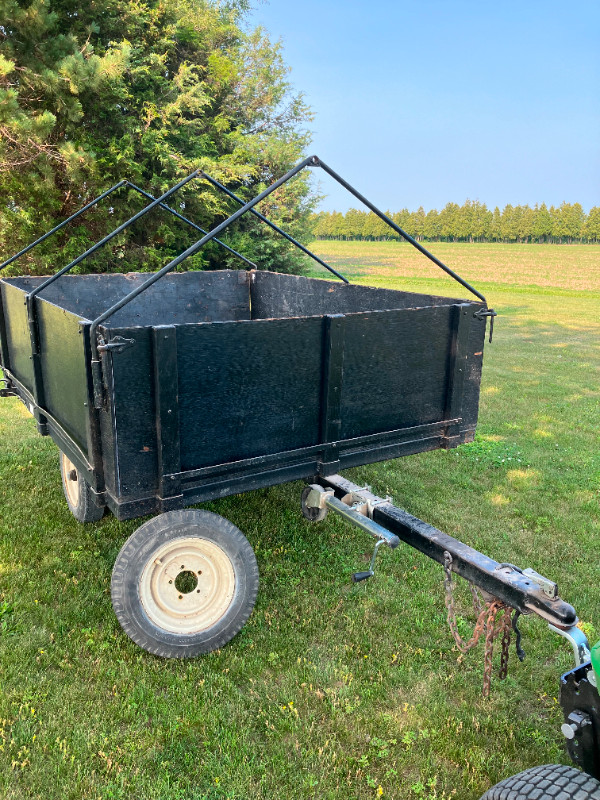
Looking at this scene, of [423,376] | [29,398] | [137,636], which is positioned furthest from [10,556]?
[423,376]

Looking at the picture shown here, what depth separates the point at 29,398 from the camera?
4.23 metres

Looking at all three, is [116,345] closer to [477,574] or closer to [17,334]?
[477,574]

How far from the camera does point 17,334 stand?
4375 mm

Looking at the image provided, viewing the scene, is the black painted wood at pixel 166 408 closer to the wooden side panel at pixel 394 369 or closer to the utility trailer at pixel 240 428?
the utility trailer at pixel 240 428

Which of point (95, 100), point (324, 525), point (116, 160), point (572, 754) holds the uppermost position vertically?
point (95, 100)

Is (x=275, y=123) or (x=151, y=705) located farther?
(x=275, y=123)

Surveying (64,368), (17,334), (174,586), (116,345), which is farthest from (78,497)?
(116,345)

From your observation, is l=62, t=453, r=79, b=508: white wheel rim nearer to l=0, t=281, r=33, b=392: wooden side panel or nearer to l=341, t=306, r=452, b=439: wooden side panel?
l=0, t=281, r=33, b=392: wooden side panel

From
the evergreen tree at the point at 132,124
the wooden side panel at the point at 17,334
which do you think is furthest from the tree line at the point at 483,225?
the wooden side panel at the point at 17,334

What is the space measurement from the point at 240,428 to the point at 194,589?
2.74 feet

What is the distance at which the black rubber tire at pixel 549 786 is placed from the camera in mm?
1829

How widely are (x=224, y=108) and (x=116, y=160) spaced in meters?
5.03

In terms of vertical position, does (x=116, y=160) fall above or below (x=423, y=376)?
above

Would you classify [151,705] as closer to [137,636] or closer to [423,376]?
[137,636]
